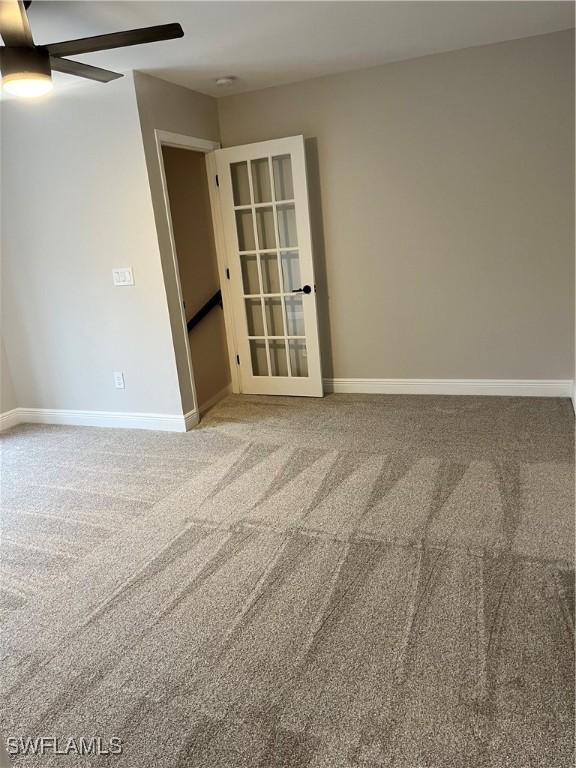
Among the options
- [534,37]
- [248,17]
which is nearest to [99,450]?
[248,17]

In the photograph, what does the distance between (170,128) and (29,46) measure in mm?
1902

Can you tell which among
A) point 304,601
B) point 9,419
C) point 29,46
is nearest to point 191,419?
point 9,419

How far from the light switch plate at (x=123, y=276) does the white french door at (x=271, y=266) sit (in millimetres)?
1007

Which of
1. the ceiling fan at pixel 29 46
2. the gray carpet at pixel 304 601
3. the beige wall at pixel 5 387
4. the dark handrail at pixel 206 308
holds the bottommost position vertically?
the gray carpet at pixel 304 601

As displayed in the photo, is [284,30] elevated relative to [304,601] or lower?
elevated

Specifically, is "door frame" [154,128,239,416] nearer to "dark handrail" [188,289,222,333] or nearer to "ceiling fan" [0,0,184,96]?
"dark handrail" [188,289,222,333]

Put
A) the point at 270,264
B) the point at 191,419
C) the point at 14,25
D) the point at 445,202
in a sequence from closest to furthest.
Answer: the point at 14,25
the point at 445,202
the point at 191,419
the point at 270,264

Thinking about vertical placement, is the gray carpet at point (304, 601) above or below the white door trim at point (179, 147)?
below

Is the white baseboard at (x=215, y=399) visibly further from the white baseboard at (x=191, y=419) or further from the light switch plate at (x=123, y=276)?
the light switch plate at (x=123, y=276)

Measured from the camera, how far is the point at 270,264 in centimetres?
466

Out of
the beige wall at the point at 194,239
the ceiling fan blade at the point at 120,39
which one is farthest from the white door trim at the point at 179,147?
the ceiling fan blade at the point at 120,39

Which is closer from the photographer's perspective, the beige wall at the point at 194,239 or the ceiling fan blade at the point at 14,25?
the ceiling fan blade at the point at 14,25

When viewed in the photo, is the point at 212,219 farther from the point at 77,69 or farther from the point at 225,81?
the point at 77,69

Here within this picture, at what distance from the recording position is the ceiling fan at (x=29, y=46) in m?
2.06
